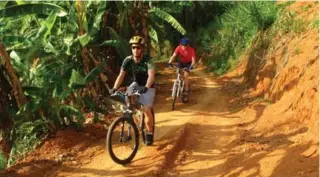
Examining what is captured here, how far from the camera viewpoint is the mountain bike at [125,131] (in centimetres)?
693

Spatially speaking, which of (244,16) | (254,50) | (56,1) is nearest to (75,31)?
(56,1)

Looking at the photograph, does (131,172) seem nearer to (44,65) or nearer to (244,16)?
(44,65)

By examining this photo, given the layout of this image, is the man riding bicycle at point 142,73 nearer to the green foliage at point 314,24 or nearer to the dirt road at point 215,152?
the dirt road at point 215,152

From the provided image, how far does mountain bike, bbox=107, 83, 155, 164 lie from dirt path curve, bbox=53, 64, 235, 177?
0.66 feet

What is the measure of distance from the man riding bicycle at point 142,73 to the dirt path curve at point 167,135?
2.26ft

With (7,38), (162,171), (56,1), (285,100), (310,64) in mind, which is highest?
(56,1)

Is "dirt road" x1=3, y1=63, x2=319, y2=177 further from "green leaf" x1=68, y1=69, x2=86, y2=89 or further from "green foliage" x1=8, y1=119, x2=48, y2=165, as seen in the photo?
"green leaf" x1=68, y1=69, x2=86, y2=89

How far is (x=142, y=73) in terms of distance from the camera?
754 centimetres

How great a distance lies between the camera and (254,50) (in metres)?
14.3

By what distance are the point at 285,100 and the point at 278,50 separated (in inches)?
111

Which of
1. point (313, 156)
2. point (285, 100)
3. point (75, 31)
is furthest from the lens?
point (75, 31)

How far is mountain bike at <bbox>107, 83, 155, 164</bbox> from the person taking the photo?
22.7ft

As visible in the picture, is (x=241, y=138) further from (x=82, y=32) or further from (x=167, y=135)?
(x=82, y=32)

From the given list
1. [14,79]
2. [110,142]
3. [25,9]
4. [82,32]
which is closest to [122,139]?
[110,142]
